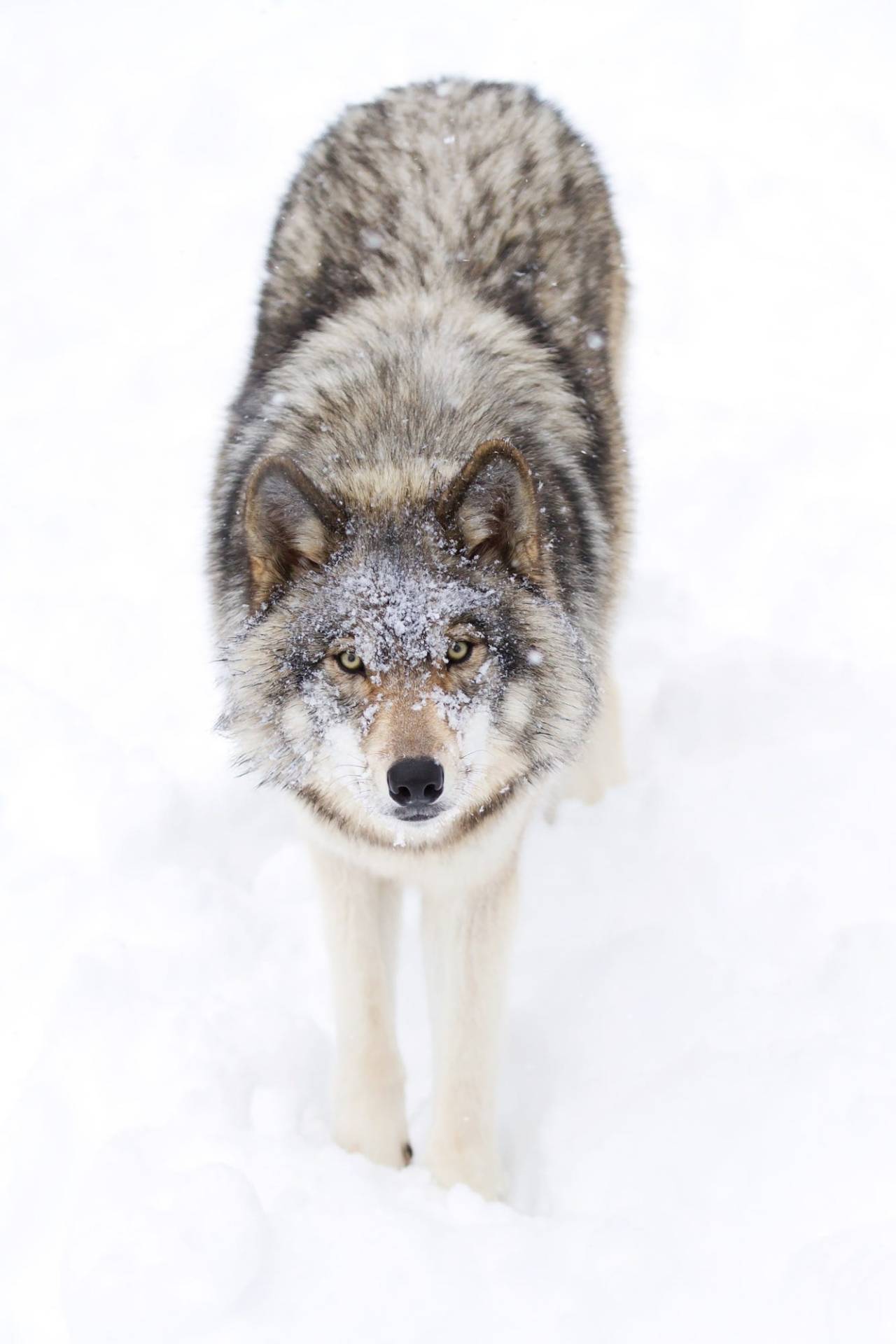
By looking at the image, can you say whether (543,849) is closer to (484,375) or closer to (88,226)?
(484,375)

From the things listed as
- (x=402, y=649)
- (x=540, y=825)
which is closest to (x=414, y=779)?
(x=402, y=649)

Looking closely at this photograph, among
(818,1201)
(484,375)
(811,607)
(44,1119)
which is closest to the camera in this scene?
(818,1201)

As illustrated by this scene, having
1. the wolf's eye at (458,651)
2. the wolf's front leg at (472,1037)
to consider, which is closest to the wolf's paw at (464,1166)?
the wolf's front leg at (472,1037)

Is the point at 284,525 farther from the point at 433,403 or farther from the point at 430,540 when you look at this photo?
the point at 433,403

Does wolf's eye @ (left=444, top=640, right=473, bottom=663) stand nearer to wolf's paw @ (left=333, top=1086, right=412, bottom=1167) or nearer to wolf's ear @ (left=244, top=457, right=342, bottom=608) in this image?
wolf's ear @ (left=244, top=457, right=342, bottom=608)

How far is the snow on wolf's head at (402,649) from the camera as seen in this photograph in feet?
8.95

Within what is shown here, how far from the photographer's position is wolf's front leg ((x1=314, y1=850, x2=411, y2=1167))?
343 cm

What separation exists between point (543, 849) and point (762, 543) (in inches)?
83.5

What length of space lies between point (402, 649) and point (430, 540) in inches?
12.6

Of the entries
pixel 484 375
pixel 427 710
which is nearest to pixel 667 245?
pixel 484 375

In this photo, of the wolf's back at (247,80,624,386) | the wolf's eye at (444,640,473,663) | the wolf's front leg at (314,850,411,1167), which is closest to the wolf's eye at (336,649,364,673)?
the wolf's eye at (444,640,473,663)

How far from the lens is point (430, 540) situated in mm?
2908

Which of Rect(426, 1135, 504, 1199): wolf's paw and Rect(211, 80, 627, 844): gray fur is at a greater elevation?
Rect(211, 80, 627, 844): gray fur

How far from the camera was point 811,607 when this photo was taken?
5336 mm
